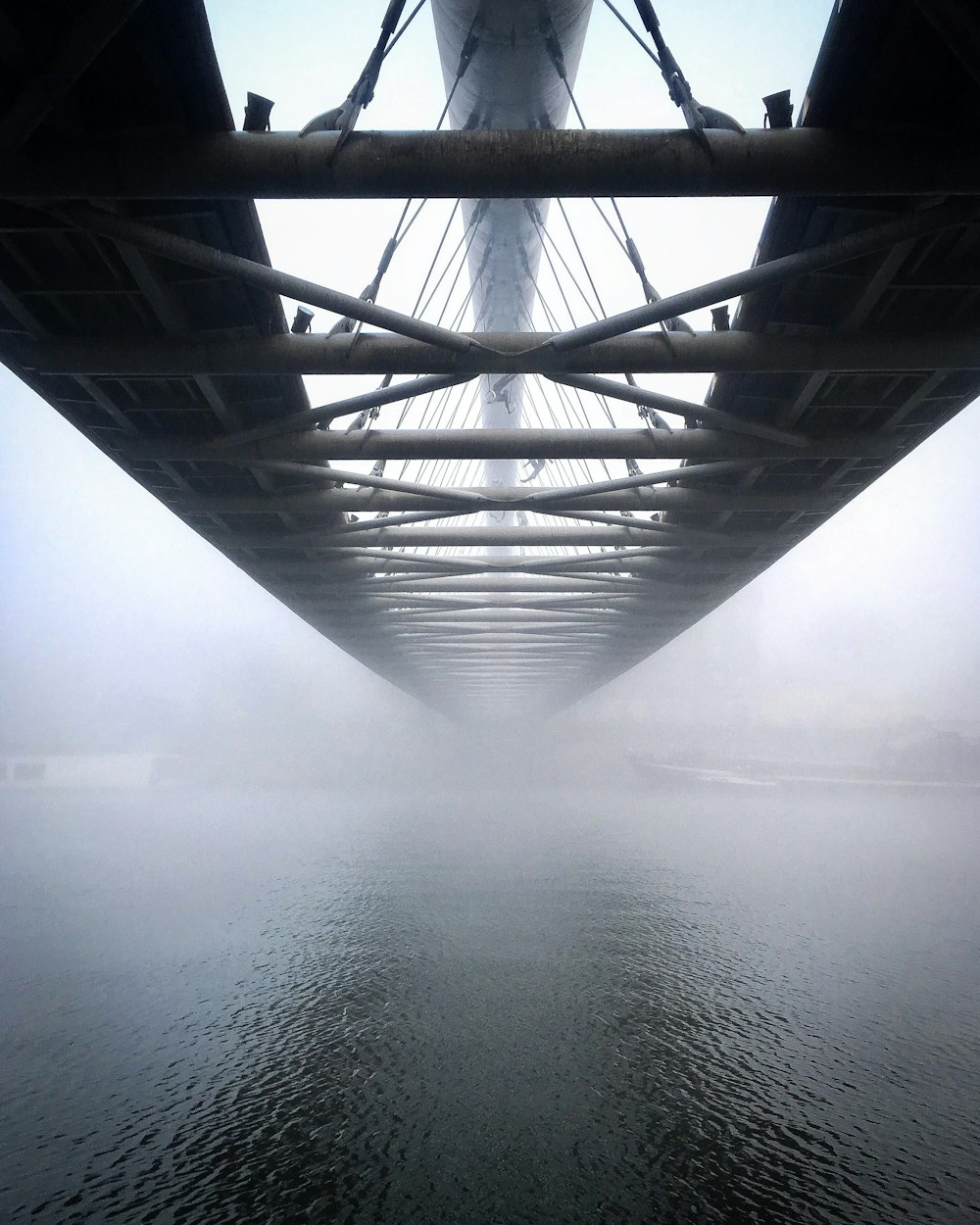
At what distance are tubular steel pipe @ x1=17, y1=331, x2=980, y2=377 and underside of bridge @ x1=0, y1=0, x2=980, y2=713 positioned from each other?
4 centimetres

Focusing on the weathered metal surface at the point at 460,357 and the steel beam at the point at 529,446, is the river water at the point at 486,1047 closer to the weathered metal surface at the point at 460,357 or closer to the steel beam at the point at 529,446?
the steel beam at the point at 529,446

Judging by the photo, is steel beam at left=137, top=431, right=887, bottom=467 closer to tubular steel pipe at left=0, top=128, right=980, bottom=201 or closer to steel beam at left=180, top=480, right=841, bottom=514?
steel beam at left=180, top=480, right=841, bottom=514

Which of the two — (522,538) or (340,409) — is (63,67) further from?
(522,538)

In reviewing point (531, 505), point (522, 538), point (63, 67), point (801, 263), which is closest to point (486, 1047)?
point (531, 505)

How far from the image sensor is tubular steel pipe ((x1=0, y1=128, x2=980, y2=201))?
307 inches

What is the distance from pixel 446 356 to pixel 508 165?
384cm

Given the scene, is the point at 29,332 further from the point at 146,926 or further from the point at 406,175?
the point at 146,926

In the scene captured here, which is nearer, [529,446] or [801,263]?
[801,263]

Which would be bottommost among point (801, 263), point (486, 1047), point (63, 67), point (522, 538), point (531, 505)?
point (486, 1047)

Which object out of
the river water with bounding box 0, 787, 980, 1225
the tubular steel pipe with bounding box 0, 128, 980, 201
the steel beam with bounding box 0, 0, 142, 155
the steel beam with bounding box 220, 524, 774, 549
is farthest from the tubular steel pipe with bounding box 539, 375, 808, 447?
the river water with bounding box 0, 787, 980, 1225

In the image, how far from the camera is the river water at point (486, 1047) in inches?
445

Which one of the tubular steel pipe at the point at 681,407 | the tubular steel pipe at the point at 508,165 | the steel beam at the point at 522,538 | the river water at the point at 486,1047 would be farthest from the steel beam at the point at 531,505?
the river water at the point at 486,1047

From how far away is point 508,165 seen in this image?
7949 mm

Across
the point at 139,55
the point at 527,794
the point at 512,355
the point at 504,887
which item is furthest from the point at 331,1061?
the point at 527,794
